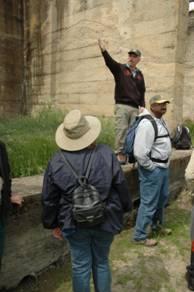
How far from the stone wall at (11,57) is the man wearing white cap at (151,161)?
5882 mm

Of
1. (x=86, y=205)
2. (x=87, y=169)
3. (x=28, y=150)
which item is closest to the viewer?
(x=86, y=205)

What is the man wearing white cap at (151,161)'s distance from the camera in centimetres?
395

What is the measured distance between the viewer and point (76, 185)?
244 cm

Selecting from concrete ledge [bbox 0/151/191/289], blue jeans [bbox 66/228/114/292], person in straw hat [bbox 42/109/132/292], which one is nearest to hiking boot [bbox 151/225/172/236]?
concrete ledge [bbox 0/151/191/289]

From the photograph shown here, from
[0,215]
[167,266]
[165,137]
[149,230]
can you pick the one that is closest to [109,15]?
[165,137]

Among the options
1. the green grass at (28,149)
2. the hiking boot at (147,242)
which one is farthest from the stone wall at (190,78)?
the hiking boot at (147,242)

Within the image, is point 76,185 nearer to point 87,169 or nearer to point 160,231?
point 87,169

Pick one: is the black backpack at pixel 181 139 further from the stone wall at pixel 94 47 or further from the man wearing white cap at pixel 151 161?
the man wearing white cap at pixel 151 161

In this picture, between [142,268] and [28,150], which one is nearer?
[142,268]

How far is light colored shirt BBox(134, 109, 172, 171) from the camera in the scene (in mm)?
3924

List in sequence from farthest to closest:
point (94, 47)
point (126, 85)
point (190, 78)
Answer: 1. point (190, 78)
2. point (94, 47)
3. point (126, 85)

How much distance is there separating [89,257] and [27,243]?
997mm

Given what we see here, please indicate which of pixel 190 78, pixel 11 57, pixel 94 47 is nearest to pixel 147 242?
pixel 94 47

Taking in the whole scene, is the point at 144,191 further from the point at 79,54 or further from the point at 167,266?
the point at 79,54
